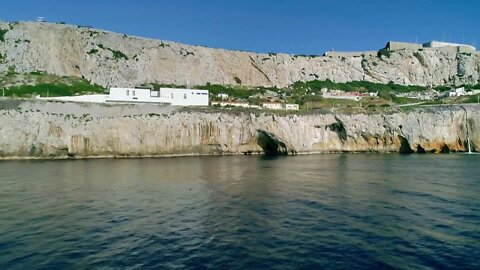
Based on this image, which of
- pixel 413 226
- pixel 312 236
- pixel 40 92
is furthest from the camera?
pixel 40 92

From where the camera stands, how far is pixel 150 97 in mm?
70312

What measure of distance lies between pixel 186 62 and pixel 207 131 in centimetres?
4771

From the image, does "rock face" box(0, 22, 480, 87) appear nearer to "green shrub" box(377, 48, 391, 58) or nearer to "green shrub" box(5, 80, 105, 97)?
"green shrub" box(377, 48, 391, 58)

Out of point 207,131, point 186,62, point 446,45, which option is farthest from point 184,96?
point 446,45

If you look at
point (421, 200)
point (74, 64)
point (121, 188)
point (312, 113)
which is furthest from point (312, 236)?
point (74, 64)

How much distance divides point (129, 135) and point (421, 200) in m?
46.1

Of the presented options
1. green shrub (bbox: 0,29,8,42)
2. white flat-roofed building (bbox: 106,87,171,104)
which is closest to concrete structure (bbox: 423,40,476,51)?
white flat-roofed building (bbox: 106,87,171,104)

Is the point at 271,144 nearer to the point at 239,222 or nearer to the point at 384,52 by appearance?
the point at 239,222

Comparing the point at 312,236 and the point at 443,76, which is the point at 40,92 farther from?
the point at 443,76

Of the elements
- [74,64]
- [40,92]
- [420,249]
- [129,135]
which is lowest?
[420,249]

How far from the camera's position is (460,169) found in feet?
142

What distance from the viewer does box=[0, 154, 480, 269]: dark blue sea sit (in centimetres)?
1482

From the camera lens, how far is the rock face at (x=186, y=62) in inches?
3757

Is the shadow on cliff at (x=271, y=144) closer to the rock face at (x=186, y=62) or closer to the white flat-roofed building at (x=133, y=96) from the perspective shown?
the white flat-roofed building at (x=133, y=96)
